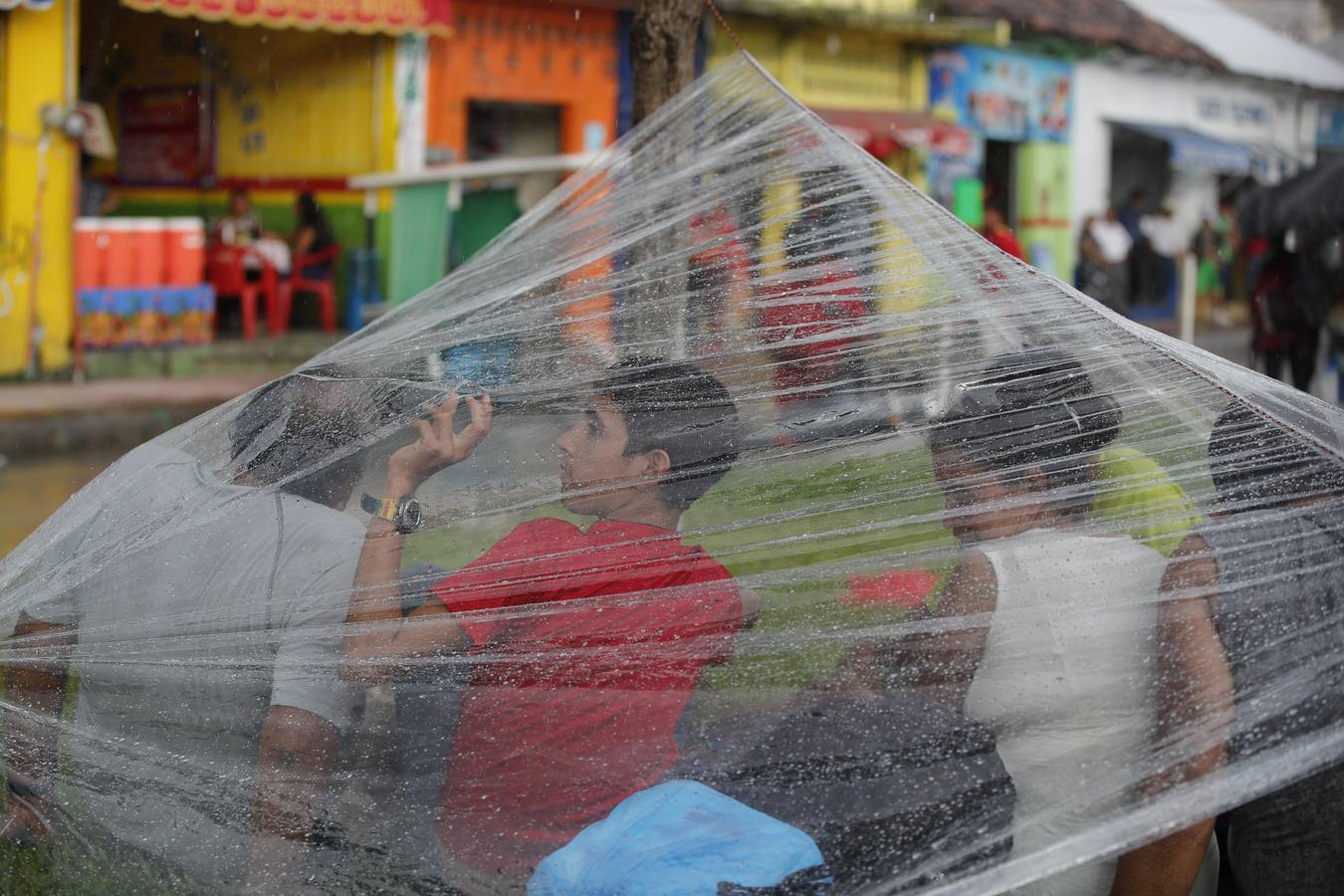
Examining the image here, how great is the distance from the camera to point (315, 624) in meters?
2.42

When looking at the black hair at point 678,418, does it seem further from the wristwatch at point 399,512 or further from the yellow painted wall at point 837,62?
the yellow painted wall at point 837,62

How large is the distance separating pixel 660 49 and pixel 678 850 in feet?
8.94

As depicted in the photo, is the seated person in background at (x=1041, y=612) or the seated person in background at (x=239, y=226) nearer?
the seated person in background at (x=1041, y=612)

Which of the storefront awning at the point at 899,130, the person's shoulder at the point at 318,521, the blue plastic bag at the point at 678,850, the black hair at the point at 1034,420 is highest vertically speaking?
the storefront awning at the point at 899,130

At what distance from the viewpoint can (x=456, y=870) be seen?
2.37m

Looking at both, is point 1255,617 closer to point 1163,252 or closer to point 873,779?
point 873,779

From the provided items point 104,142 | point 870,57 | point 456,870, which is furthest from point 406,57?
point 456,870

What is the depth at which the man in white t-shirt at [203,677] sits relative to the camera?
240cm

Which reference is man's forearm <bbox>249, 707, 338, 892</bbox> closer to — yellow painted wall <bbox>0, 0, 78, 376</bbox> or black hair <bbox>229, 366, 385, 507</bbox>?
black hair <bbox>229, 366, 385, 507</bbox>

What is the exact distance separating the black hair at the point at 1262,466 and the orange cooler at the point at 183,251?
10690 millimetres

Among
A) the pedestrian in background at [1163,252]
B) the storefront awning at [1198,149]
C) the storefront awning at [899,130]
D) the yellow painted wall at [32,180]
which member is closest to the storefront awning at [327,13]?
the yellow painted wall at [32,180]

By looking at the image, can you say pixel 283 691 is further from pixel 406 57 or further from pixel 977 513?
pixel 406 57

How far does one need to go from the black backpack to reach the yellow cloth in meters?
0.37

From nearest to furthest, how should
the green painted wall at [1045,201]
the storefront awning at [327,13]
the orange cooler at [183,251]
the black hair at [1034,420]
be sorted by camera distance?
the black hair at [1034,420]
the storefront awning at [327,13]
the orange cooler at [183,251]
the green painted wall at [1045,201]
